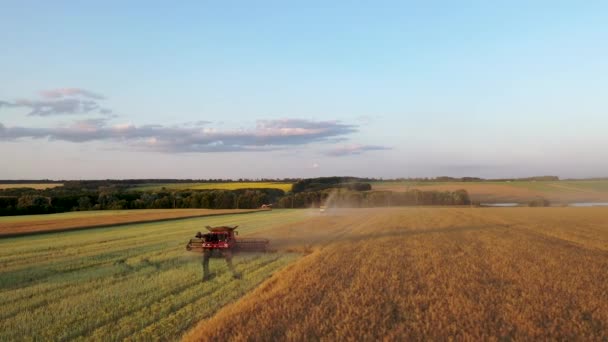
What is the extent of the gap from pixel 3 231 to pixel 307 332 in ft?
116

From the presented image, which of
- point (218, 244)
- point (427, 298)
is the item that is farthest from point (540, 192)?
point (427, 298)

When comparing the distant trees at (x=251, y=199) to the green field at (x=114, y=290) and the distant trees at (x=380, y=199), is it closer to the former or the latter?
the distant trees at (x=380, y=199)

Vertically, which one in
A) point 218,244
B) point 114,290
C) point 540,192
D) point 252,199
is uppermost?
point 540,192

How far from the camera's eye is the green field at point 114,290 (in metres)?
9.56

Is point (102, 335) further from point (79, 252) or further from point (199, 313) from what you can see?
point (79, 252)

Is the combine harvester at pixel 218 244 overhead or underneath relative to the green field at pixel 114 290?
overhead

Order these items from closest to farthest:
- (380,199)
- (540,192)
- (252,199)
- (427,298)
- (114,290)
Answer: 1. (427,298)
2. (114,290)
3. (252,199)
4. (380,199)
5. (540,192)

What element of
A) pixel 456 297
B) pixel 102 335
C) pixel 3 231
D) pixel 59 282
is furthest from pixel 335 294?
pixel 3 231

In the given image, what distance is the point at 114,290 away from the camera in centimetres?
1325

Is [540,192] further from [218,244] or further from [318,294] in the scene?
[318,294]

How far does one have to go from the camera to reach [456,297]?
11.7 m

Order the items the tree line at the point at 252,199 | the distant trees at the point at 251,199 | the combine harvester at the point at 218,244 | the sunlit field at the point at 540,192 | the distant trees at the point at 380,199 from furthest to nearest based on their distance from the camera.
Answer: the sunlit field at the point at 540,192 → the distant trees at the point at 380,199 → the tree line at the point at 252,199 → the distant trees at the point at 251,199 → the combine harvester at the point at 218,244

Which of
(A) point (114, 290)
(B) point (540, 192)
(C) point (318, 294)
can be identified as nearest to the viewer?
(C) point (318, 294)

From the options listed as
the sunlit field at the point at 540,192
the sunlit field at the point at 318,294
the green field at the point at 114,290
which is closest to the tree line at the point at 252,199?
the sunlit field at the point at 540,192
